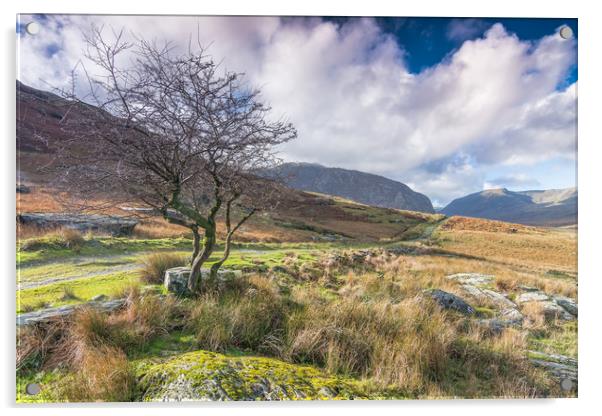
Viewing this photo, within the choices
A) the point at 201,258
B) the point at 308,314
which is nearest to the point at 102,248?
the point at 201,258

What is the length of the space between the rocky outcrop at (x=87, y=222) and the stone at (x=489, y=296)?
17.8 feet

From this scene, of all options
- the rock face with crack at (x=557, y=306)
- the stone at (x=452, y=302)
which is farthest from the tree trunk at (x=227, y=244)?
the rock face with crack at (x=557, y=306)

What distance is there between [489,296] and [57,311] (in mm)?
6000

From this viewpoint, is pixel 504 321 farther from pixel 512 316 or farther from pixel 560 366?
pixel 560 366

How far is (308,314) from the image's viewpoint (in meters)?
3.83

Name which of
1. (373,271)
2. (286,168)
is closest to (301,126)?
(286,168)

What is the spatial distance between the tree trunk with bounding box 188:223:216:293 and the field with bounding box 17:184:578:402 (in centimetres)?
26

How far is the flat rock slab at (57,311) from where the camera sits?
3361 millimetres

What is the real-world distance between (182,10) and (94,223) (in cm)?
336

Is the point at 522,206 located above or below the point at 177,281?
above

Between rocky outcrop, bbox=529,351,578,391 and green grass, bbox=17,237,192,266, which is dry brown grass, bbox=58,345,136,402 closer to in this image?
green grass, bbox=17,237,192,266

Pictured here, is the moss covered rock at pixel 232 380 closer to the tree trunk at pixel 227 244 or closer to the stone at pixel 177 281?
the stone at pixel 177 281

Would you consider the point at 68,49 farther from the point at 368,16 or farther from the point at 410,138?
the point at 410,138

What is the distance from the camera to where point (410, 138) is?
4660mm
